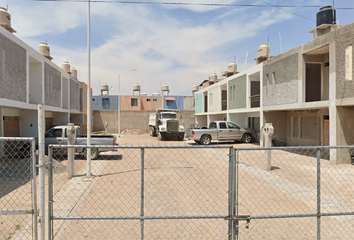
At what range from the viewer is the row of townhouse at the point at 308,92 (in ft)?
41.9

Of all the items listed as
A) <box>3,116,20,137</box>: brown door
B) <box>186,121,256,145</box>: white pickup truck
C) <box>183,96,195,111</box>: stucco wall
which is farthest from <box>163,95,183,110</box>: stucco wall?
<box>3,116,20,137</box>: brown door

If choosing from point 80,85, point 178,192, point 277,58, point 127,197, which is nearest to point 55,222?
point 127,197

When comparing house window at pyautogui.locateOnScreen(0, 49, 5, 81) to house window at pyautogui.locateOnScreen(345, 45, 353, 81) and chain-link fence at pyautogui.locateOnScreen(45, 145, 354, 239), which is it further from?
house window at pyautogui.locateOnScreen(345, 45, 353, 81)

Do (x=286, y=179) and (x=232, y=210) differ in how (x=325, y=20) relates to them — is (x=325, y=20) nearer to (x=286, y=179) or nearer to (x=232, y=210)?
(x=286, y=179)

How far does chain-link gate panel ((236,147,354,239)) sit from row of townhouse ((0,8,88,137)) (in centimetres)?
1141

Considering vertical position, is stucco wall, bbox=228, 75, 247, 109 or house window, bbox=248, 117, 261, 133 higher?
stucco wall, bbox=228, 75, 247, 109

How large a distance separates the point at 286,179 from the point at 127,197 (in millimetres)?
6260

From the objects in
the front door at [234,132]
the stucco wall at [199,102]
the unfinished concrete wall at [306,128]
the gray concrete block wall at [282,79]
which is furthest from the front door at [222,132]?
the stucco wall at [199,102]

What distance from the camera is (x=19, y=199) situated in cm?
762

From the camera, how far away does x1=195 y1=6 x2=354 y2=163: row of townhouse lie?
12766 mm

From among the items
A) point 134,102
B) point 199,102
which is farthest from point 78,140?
point 134,102

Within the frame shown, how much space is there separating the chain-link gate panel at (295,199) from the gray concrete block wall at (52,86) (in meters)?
14.9

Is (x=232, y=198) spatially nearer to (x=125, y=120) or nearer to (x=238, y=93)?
(x=238, y=93)

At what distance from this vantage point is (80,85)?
33.7 meters
